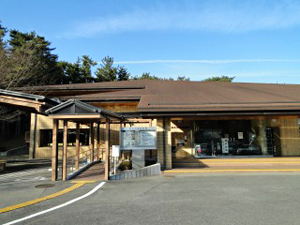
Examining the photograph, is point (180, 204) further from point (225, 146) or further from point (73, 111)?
point (225, 146)

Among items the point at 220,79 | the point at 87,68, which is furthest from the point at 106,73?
the point at 220,79

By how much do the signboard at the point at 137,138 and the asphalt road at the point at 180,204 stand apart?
190 centimetres

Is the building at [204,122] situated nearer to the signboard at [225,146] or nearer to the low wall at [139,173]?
the signboard at [225,146]

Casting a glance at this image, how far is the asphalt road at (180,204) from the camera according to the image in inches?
164

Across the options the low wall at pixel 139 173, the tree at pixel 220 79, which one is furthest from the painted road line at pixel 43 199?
the tree at pixel 220 79

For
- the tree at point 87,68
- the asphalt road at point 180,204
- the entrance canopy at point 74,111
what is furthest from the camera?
the tree at point 87,68

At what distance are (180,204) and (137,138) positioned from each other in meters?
4.43

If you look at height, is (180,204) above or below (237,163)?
below

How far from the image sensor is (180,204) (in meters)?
5.06

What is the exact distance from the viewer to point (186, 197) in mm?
5641

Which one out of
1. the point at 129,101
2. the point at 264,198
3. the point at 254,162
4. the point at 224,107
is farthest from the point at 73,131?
the point at 264,198

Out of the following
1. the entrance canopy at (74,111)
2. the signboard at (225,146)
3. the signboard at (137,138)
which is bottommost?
the signboard at (225,146)

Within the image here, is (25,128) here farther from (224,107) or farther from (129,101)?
(224,107)

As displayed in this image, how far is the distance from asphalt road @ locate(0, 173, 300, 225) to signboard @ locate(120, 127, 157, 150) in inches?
74.7
